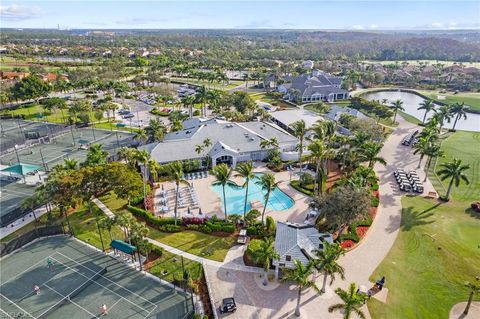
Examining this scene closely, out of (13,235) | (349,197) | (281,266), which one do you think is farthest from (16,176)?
(349,197)

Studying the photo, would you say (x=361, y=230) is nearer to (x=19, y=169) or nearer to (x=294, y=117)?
(x=294, y=117)

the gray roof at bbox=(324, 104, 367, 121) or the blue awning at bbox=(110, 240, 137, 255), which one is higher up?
the gray roof at bbox=(324, 104, 367, 121)

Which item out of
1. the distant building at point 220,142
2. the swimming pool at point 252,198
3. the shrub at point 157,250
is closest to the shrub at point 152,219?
the shrub at point 157,250

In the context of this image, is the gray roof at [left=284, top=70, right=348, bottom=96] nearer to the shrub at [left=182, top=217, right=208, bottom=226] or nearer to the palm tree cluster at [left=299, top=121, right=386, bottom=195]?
the palm tree cluster at [left=299, top=121, right=386, bottom=195]

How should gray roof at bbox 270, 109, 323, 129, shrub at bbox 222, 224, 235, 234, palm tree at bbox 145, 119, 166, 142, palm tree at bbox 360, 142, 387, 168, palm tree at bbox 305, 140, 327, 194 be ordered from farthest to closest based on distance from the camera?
gray roof at bbox 270, 109, 323, 129, palm tree at bbox 145, 119, 166, 142, palm tree at bbox 360, 142, 387, 168, palm tree at bbox 305, 140, 327, 194, shrub at bbox 222, 224, 235, 234

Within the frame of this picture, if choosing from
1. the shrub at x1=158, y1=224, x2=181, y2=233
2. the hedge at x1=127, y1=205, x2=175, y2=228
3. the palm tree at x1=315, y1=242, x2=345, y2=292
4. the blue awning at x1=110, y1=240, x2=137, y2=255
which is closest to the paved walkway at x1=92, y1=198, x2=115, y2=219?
the hedge at x1=127, y1=205, x2=175, y2=228

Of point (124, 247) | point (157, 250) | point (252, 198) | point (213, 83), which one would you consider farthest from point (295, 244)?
point (213, 83)

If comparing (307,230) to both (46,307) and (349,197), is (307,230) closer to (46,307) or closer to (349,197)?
(349,197)

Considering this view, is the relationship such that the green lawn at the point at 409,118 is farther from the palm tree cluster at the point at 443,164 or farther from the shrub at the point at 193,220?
the shrub at the point at 193,220
